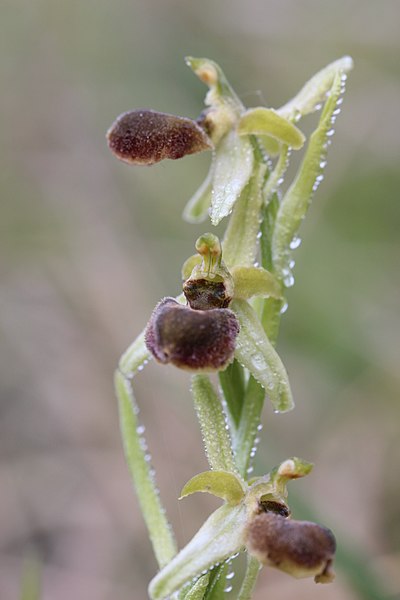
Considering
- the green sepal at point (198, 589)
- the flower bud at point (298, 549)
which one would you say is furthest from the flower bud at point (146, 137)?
the green sepal at point (198, 589)

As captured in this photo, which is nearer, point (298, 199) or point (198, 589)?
point (198, 589)

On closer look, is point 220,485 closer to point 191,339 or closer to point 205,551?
point 205,551

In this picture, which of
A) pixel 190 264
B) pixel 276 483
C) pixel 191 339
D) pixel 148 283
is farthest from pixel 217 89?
pixel 148 283

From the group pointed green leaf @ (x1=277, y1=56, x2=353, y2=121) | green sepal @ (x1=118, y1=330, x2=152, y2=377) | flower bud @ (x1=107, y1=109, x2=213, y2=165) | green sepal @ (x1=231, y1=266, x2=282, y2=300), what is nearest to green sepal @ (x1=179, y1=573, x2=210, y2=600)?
green sepal @ (x1=118, y1=330, x2=152, y2=377)

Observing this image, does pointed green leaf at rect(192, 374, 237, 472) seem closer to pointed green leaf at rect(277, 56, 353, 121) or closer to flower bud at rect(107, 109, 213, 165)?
flower bud at rect(107, 109, 213, 165)

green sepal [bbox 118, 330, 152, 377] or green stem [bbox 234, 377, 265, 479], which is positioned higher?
green sepal [bbox 118, 330, 152, 377]

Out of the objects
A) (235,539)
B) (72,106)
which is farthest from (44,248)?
(235,539)

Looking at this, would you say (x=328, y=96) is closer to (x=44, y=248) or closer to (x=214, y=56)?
(x=44, y=248)
